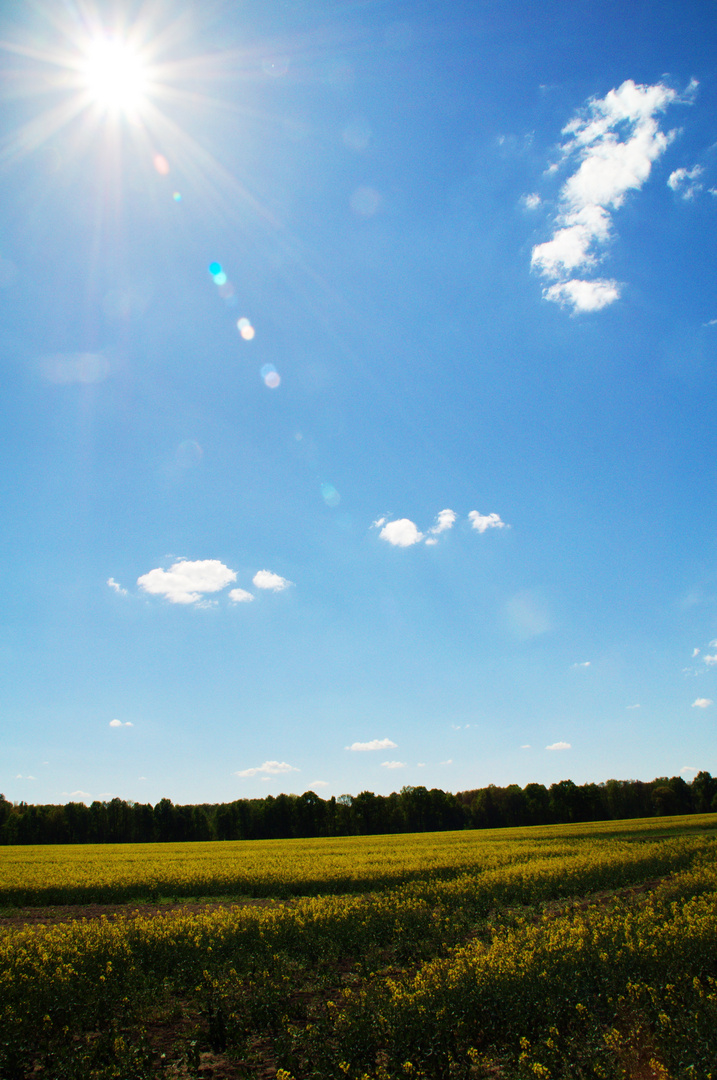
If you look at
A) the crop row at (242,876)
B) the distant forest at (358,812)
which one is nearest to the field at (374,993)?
the crop row at (242,876)

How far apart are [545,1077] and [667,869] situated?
20.7 meters

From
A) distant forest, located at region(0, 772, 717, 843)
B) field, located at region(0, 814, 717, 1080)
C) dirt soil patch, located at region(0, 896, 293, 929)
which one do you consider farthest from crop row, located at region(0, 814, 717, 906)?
distant forest, located at region(0, 772, 717, 843)

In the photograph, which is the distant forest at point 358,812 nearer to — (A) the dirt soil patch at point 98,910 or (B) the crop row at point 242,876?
(B) the crop row at point 242,876

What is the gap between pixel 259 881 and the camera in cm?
2291

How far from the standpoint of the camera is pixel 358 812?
303ft

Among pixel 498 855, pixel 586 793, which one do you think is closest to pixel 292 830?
pixel 586 793

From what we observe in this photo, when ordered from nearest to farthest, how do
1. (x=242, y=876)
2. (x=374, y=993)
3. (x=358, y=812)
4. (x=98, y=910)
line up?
(x=374, y=993) < (x=98, y=910) < (x=242, y=876) < (x=358, y=812)

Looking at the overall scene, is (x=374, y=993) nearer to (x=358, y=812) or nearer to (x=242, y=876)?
(x=242, y=876)

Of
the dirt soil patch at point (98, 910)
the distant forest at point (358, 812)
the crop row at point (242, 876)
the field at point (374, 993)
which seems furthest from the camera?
the distant forest at point (358, 812)

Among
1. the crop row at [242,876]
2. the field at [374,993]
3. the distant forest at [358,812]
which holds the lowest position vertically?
the distant forest at [358,812]

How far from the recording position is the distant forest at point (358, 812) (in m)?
91.4

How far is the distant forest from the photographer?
91.4 meters

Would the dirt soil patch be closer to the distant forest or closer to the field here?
the field

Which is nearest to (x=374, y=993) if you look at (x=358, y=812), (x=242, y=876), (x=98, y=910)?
(x=98, y=910)
